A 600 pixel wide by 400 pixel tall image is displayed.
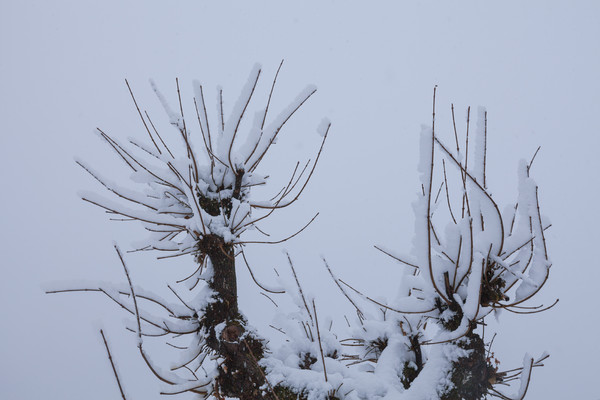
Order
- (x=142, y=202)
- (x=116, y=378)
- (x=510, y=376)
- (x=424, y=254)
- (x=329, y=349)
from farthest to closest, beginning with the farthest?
(x=329, y=349) < (x=142, y=202) < (x=510, y=376) < (x=424, y=254) < (x=116, y=378)

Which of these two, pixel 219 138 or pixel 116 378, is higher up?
pixel 219 138

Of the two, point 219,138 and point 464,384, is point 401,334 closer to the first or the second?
point 464,384

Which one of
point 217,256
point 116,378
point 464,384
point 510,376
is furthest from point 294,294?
point 116,378

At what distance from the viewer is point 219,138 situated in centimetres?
302

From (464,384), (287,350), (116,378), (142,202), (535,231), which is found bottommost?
(116,378)

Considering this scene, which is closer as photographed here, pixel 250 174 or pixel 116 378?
pixel 116 378

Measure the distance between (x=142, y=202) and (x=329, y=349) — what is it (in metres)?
1.87

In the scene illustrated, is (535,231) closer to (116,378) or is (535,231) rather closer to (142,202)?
(116,378)

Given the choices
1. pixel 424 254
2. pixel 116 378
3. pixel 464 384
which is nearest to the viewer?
pixel 116 378

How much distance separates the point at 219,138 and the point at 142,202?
782 millimetres

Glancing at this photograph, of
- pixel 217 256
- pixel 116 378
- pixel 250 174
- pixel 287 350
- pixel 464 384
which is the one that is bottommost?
pixel 116 378

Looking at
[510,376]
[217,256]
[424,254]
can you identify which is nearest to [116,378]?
[424,254]

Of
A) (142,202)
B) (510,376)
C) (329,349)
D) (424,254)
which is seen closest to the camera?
(424,254)

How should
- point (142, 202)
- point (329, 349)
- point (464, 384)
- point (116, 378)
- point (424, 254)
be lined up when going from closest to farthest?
point (116, 378)
point (424, 254)
point (464, 384)
point (142, 202)
point (329, 349)
